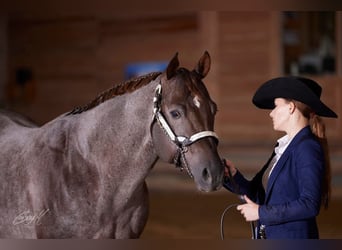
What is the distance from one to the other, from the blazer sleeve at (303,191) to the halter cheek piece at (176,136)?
339mm

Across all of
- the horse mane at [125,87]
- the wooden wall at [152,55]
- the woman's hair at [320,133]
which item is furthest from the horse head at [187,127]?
the wooden wall at [152,55]

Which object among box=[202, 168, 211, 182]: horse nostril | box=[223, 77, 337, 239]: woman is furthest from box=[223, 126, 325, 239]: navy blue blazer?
box=[202, 168, 211, 182]: horse nostril

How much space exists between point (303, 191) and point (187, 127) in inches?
19.8

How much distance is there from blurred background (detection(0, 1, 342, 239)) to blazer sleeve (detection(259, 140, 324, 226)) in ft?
14.5

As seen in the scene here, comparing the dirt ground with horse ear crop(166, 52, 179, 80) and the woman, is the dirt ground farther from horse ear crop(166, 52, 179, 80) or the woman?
the woman

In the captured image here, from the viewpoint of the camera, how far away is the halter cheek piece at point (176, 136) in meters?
1.78

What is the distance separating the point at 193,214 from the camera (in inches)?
213

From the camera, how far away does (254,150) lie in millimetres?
7406

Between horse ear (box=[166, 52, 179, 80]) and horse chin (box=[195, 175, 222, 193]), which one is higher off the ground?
horse ear (box=[166, 52, 179, 80])

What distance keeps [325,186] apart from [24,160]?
3.49 ft

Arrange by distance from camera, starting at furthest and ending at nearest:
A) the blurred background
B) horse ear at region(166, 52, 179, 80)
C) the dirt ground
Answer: the blurred background, the dirt ground, horse ear at region(166, 52, 179, 80)

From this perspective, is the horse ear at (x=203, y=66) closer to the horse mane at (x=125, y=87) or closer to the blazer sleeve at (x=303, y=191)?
the horse mane at (x=125, y=87)

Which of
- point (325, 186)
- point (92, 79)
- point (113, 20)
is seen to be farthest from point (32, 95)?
point (325, 186)

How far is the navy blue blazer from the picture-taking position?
1.39 meters
